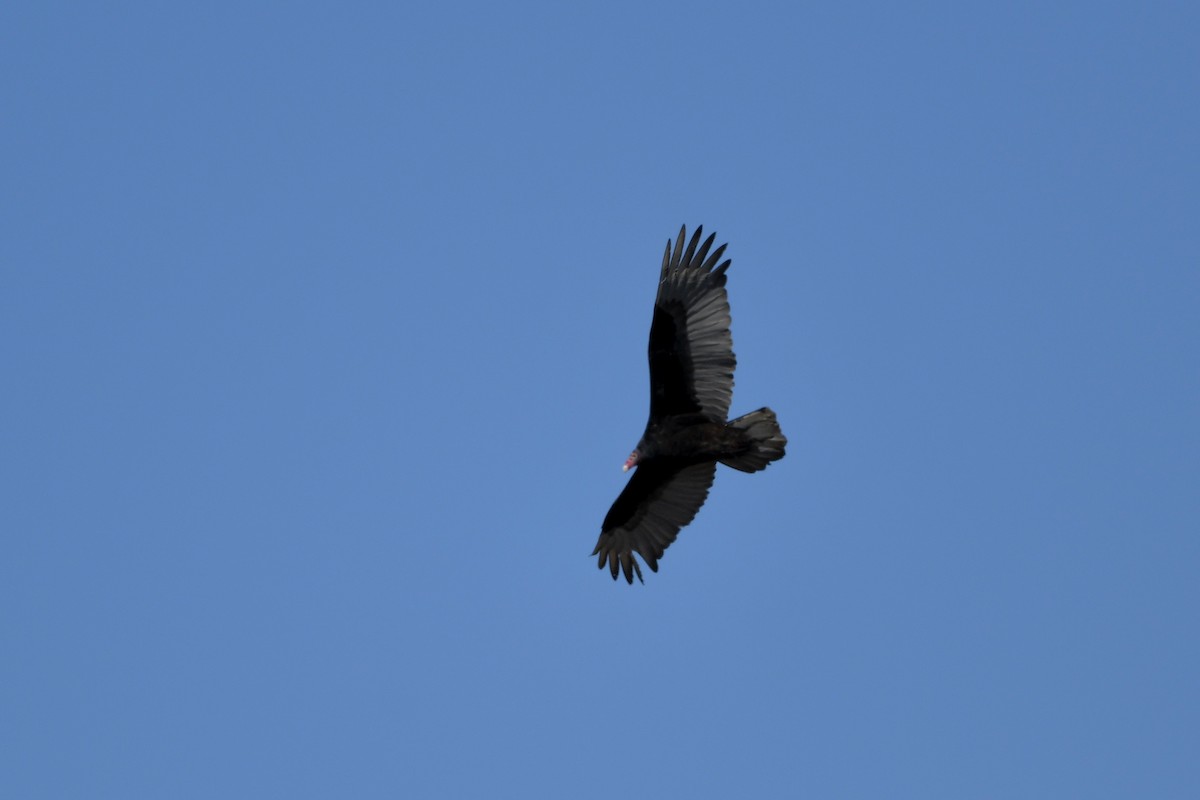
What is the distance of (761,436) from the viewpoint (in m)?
15.6

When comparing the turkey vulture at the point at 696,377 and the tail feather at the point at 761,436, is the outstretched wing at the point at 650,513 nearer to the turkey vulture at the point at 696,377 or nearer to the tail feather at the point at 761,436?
the turkey vulture at the point at 696,377

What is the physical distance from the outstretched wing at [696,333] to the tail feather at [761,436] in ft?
1.07

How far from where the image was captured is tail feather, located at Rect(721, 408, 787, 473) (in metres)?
15.6

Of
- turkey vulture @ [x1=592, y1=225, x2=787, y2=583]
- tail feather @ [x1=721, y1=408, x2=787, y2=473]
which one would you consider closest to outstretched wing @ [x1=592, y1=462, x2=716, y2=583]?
turkey vulture @ [x1=592, y1=225, x2=787, y2=583]

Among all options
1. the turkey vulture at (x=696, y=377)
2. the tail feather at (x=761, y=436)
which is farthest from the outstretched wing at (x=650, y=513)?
the tail feather at (x=761, y=436)

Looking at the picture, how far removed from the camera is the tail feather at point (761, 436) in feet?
51.2

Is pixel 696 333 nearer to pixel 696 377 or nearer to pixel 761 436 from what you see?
pixel 696 377

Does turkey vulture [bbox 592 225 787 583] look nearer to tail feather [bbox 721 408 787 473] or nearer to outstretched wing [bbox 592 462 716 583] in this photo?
tail feather [bbox 721 408 787 473]

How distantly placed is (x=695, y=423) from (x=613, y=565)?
2244 mm

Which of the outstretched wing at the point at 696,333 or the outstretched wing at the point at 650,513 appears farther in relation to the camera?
the outstretched wing at the point at 650,513

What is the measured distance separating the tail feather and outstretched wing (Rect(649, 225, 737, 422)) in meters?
0.33

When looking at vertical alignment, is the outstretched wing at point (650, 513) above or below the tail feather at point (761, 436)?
above

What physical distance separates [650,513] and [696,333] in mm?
2204

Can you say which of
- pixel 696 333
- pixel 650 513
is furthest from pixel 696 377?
pixel 650 513
